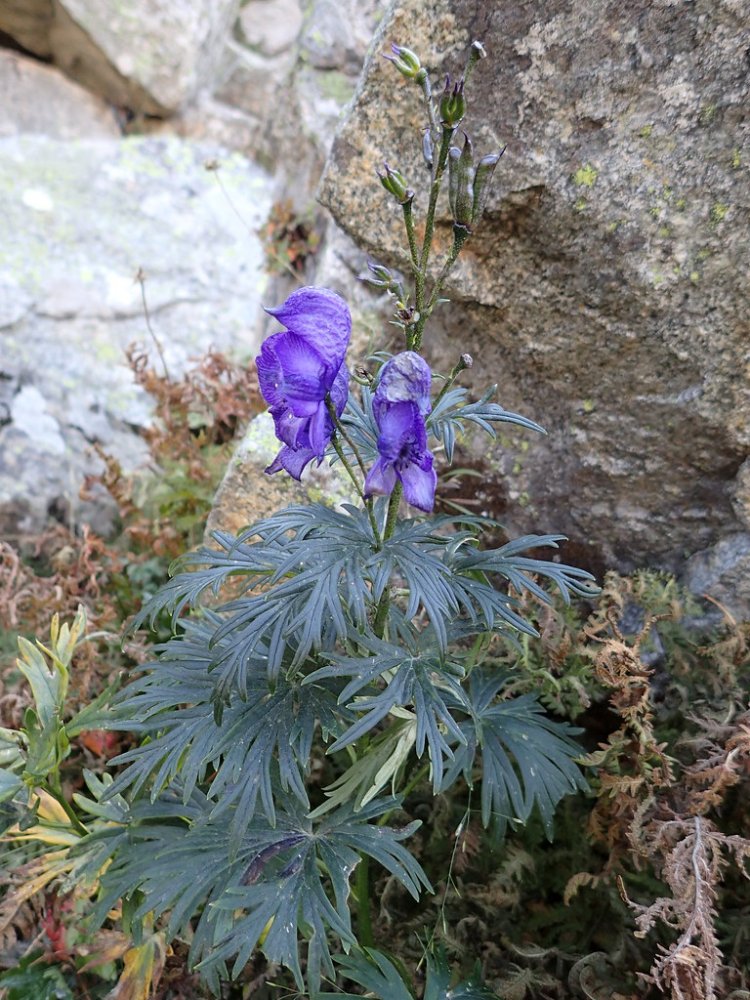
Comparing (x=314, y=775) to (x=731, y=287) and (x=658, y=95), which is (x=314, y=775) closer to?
(x=731, y=287)

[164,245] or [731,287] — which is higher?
[164,245]

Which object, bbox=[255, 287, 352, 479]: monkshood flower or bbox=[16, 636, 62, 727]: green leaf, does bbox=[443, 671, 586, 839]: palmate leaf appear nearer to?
bbox=[255, 287, 352, 479]: monkshood flower

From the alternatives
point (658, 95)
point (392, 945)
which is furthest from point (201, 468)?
point (658, 95)

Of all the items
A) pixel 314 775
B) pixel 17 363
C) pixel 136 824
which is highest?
pixel 17 363

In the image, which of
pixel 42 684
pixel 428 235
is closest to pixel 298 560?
pixel 428 235

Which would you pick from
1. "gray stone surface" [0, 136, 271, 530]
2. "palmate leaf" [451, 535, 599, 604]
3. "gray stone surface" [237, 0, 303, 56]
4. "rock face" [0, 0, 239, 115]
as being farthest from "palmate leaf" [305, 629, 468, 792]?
"gray stone surface" [237, 0, 303, 56]
